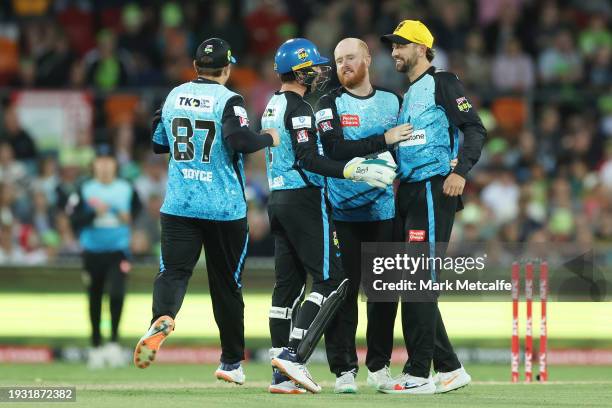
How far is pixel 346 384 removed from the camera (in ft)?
36.3

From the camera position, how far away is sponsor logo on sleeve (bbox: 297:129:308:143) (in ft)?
35.2

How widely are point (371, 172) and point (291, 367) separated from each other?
63.7 inches

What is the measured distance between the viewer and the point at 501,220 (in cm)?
1862

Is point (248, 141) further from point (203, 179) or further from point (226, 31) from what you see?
point (226, 31)

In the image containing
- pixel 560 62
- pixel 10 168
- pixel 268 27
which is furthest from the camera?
pixel 268 27

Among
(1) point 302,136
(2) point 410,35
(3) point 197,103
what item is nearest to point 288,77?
(1) point 302,136

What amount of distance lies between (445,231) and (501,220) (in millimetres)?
7916

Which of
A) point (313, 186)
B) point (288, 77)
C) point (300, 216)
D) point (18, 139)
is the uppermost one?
point (288, 77)

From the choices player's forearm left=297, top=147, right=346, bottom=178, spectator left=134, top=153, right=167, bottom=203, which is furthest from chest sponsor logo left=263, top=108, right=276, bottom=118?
spectator left=134, top=153, right=167, bottom=203

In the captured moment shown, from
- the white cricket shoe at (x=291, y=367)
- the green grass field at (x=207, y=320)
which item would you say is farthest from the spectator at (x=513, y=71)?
the white cricket shoe at (x=291, y=367)

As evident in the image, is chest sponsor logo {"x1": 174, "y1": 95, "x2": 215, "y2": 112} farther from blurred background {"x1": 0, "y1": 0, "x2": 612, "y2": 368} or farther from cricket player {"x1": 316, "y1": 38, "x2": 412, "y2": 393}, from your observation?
blurred background {"x1": 0, "y1": 0, "x2": 612, "y2": 368}

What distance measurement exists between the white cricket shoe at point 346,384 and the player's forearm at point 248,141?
2001 millimetres

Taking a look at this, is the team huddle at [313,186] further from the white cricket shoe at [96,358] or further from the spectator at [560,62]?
the spectator at [560,62]

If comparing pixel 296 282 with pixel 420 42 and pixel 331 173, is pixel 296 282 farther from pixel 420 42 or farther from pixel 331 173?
pixel 420 42
